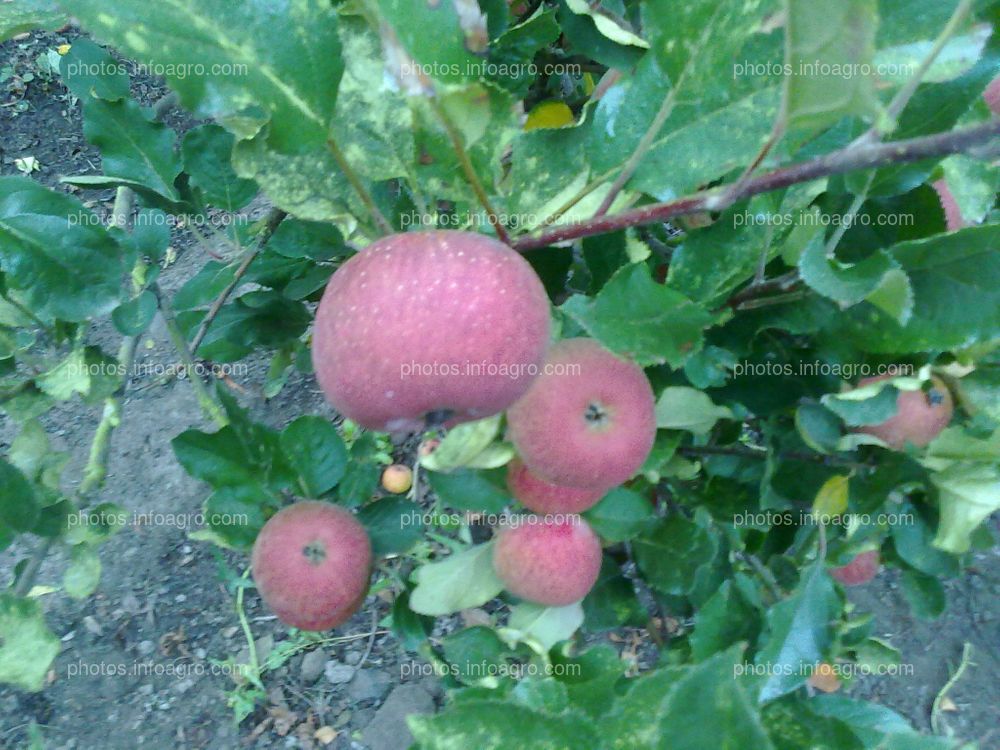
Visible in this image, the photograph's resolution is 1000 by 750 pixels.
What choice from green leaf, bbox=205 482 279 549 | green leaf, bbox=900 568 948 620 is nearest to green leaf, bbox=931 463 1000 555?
green leaf, bbox=900 568 948 620

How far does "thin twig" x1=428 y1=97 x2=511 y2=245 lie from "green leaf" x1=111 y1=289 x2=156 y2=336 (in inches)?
19.1

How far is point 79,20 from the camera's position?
1.50ft

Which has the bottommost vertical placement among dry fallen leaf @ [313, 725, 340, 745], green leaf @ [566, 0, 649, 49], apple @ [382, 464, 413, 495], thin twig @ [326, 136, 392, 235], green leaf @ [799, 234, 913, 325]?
dry fallen leaf @ [313, 725, 340, 745]

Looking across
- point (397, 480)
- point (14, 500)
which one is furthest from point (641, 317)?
point (397, 480)

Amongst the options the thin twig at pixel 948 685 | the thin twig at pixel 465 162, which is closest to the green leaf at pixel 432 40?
the thin twig at pixel 465 162

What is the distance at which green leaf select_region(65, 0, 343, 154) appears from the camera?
46cm

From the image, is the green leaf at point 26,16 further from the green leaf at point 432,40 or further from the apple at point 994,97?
the apple at point 994,97

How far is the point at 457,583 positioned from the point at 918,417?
51 centimetres

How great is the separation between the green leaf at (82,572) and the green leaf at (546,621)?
486 millimetres

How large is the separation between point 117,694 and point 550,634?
120cm

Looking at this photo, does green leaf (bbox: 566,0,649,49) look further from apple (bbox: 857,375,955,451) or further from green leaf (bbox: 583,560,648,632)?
green leaf (bbox: 583,560,648,632)

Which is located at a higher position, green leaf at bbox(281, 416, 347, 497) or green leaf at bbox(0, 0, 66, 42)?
green leaf at bbox(0, 0, 66, 42)

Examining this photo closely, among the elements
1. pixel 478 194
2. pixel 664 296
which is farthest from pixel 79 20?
pixel 664 296

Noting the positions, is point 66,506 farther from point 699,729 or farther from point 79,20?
point 699,729
